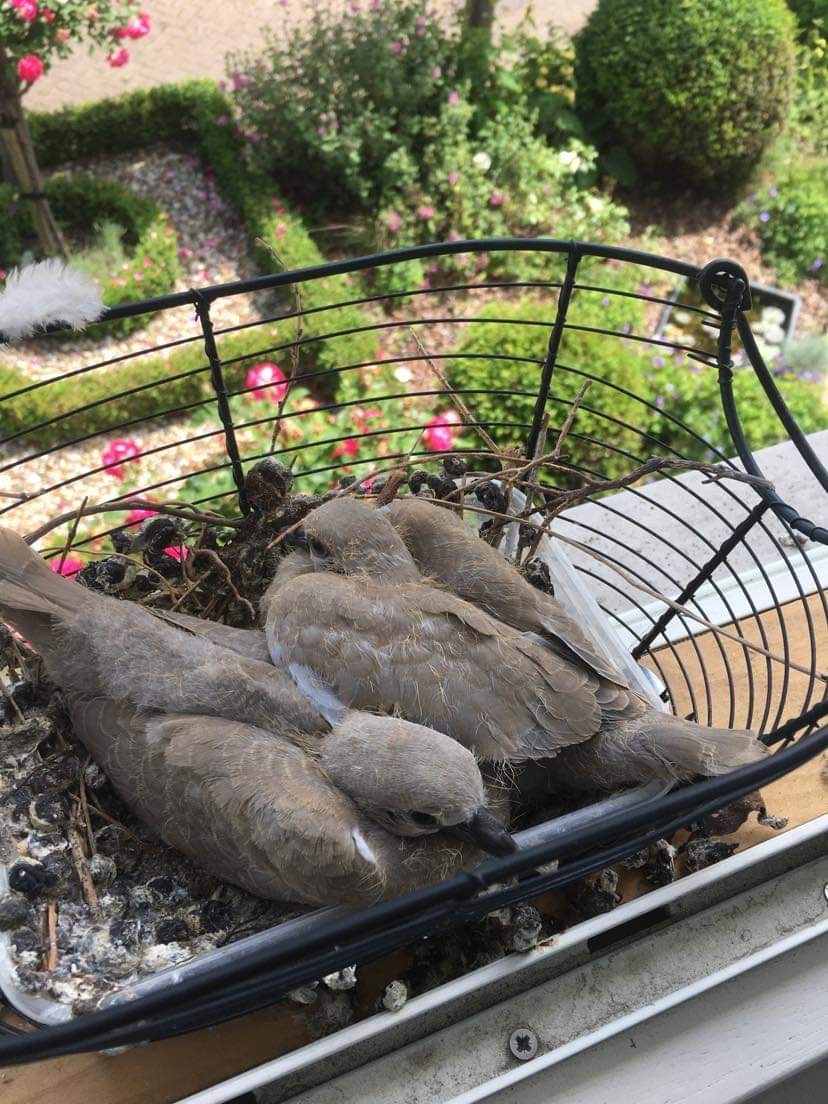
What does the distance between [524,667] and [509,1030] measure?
40 centimetres

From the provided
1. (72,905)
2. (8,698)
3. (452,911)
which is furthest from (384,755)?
(8,698)

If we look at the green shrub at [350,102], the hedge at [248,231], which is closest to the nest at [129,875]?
the hedge at [248,231]

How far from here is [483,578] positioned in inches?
40.4

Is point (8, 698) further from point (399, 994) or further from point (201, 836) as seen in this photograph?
point (399, 994)

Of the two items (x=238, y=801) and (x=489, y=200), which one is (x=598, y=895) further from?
(x=489, y=200)

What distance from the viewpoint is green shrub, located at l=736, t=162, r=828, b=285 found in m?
3.34

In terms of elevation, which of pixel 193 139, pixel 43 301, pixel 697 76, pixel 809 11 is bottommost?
pixel 43 301

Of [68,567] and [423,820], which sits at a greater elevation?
[423,820]

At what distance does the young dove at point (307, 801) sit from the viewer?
799 mm

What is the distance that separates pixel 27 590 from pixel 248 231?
279 cm

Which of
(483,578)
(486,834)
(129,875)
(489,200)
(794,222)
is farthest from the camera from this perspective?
(794,222)

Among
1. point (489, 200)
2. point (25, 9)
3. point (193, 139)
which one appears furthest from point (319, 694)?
point (193, 139)

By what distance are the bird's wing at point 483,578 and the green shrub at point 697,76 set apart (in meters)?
2.92

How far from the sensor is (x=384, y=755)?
0.84 m
